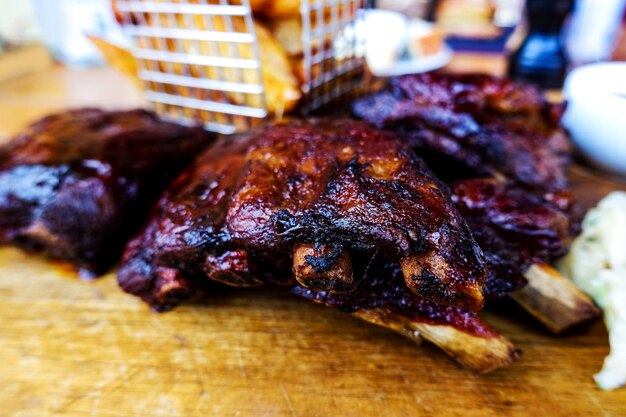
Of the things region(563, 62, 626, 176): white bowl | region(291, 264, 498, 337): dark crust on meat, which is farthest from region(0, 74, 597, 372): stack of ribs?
region(563, 62, 626, 176): white bowl

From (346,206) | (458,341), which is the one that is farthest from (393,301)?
(346,206)

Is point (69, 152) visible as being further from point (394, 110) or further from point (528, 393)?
point (528, 393)

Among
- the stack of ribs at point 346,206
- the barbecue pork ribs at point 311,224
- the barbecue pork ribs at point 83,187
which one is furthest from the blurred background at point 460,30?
the barbecue pork ribs at point 311,224

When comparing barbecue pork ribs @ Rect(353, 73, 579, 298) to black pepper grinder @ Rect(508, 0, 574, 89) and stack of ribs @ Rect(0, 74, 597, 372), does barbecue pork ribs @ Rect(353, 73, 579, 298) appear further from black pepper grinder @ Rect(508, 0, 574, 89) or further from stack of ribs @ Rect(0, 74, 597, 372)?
black pepper grinder @ Rect(508, 0, 574, 89)

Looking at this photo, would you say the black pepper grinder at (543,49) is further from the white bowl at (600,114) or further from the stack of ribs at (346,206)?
the stack of ribs at (346,206)

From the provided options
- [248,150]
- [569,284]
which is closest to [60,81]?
[248,150]

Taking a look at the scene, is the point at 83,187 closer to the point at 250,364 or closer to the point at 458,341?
the point at 250,364
